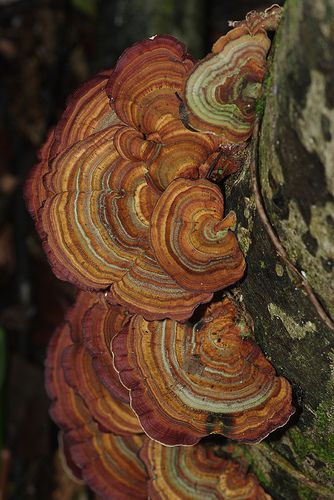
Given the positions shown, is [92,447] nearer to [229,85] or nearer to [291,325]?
[291,325]

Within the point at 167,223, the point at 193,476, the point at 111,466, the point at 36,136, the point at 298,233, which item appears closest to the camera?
the point at 298,233

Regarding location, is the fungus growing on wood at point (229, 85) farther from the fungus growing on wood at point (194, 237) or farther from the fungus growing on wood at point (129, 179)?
the fungus growing on wood at point (194, 237)

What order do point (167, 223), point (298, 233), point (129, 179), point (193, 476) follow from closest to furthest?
1. point (298, 233)
2. point (167, 223)
3. point (129, 179)
4. point (193, 476)

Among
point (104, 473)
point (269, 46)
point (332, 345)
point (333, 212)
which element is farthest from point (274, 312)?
point (104, 473)

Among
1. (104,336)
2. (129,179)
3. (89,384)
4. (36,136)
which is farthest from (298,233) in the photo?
(36,136)

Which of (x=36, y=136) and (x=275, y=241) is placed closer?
(x=275, y=241)

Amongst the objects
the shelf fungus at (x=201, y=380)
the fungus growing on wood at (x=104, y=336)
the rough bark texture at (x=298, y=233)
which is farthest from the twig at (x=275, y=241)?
the fungus growing on wood at (x=104, y=336)

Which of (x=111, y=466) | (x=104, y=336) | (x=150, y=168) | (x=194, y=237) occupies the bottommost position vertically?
(x=111, y=466)

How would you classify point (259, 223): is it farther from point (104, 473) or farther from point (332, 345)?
point (104, 473)

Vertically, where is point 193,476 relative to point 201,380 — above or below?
below
